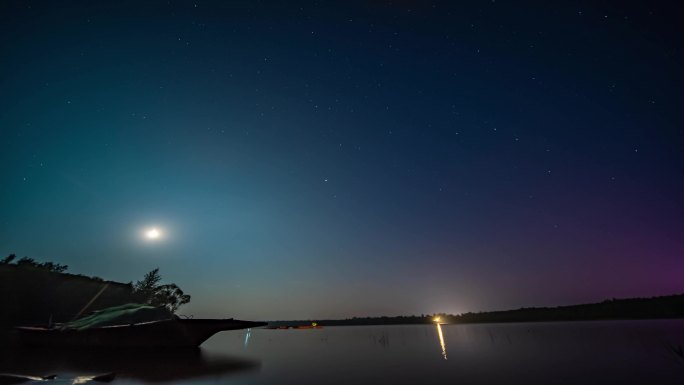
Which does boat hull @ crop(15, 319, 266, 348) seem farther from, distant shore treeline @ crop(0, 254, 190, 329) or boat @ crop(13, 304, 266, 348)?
distant shore treeline @ crop(0, 254, 190, 329)

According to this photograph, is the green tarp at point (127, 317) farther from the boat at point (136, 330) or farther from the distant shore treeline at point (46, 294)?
the distant shore treeline at point (46, 294)

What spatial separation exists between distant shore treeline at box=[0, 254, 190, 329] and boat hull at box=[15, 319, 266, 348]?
21.6 m

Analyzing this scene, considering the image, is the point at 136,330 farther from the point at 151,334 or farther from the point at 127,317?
the point at 127,317

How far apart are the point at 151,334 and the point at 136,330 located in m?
0.92

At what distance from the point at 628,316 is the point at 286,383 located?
132448 mm

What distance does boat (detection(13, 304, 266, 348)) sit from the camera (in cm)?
1909

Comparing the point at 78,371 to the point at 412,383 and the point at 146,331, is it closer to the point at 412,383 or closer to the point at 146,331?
the point at 146,331

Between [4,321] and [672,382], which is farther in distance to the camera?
[4,321]

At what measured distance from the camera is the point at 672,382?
10242 millimetres

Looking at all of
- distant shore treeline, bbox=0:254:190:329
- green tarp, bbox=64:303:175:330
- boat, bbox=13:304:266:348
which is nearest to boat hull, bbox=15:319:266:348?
boat, bbox=13:304:266:348

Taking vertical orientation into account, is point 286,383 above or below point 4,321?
below

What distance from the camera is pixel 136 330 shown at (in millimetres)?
18969

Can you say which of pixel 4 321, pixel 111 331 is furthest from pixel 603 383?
pixel 4 321

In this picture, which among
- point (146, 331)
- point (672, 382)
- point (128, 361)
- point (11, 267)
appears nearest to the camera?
point (672, 382)
